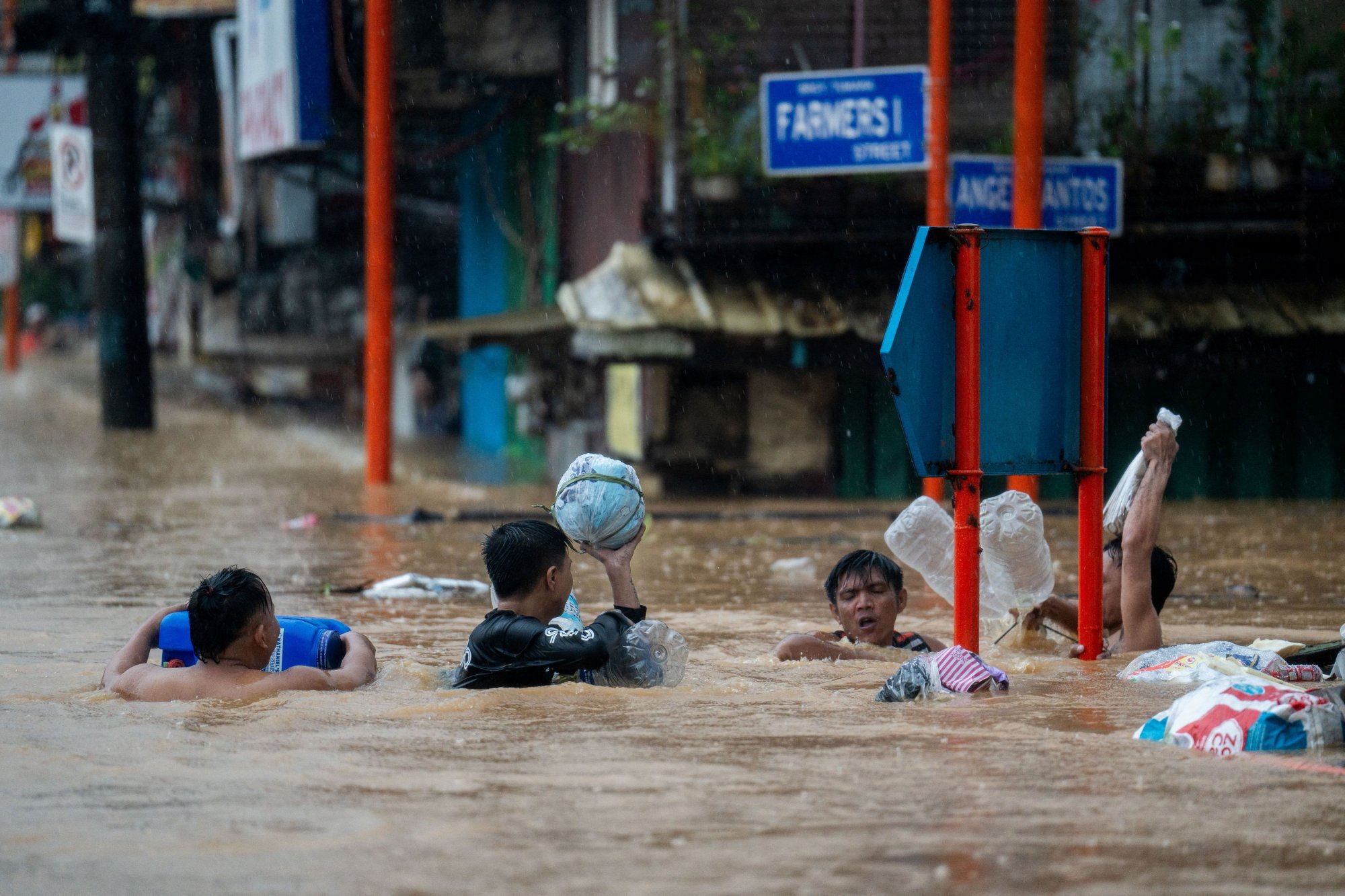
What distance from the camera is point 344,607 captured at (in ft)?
28.1

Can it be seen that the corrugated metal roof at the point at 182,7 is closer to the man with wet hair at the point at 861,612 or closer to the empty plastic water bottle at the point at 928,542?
the empty plastic water bottle at the point at 928,542

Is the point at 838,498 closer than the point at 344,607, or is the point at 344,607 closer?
the point at 344,607

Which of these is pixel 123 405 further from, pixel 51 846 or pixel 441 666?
pixel 51 846

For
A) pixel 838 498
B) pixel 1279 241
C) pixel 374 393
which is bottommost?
pixel 838 498

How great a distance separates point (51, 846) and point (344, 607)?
4.54 meters

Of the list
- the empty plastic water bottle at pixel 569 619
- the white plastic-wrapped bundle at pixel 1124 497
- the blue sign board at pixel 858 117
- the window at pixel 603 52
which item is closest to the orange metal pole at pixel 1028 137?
the blue sign board at pixel 858 117

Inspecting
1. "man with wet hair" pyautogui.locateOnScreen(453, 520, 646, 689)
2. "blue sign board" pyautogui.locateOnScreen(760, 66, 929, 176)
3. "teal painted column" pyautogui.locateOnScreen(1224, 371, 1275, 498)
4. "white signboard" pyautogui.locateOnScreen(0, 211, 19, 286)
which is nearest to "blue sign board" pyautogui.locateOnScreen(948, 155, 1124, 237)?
"blue sign board" pyautogui.locateOnScreen(760, 66, 929, 176)

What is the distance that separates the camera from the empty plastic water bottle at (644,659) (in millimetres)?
5879

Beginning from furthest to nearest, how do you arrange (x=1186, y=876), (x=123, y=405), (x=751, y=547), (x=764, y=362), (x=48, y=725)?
(x=123, y=405) < (x=764, y=362) < (x=751, y=547) < (x=48, y=725) < (x=1186, y=876)

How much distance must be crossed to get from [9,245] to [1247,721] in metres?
40.7

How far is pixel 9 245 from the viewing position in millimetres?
41250

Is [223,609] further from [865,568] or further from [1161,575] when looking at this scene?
[1161,575]

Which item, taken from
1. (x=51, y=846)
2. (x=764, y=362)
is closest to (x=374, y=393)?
(x=764, y=362)

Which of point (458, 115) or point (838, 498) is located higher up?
point (458, 115)
